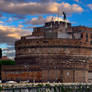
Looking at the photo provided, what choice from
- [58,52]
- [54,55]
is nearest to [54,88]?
[54,55]

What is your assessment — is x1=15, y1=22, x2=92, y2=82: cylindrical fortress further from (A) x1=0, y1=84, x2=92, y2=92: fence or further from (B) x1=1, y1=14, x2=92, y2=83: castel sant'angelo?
(A) x1=0, y1=84, x2=92, y2=92: fence

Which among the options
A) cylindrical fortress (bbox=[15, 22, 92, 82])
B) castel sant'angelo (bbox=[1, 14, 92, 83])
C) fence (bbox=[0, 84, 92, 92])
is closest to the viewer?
fence (bbox=[0, 84, 92, 92])

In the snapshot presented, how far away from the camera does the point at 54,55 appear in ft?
290

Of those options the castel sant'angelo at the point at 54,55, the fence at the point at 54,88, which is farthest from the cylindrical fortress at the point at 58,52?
the fence at the point at 54,88

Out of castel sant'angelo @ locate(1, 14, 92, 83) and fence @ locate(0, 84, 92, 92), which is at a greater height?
castel sant'angelo @ locate(1, 14, 92, 83)

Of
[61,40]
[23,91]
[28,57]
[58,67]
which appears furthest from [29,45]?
[23,91]

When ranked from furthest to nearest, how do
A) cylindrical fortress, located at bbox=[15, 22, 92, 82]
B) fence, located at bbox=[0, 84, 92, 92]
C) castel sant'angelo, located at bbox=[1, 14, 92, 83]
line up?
1. castel sant'angelo, located at bbox=[1, 14, 92, 83]
2. cylindrical fortress, located at bbox=[15, 22, 92, 82]
3. fence, located at bbox=[0, 84, 92, 92]

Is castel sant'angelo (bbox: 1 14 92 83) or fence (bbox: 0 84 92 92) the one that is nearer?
fence (bbox: 0 84 92 92)

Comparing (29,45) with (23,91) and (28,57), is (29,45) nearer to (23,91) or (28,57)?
(28,57)

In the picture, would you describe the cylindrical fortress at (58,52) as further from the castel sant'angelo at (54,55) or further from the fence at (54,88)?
the fence at (54,88)

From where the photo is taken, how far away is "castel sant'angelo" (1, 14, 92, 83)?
7919cm

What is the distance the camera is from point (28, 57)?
90750mm

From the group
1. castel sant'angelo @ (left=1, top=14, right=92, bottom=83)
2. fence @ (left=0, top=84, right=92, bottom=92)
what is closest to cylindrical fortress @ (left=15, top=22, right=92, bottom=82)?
castel sant'angelo @ (left=1, top=14, right=92, bottom=83)

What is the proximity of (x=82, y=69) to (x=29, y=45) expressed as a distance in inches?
751
